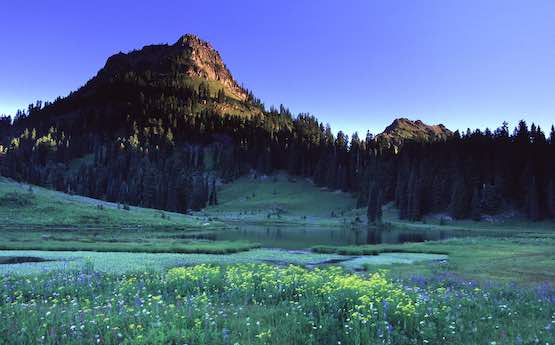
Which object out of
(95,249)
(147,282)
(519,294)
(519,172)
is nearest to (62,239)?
(95,249)

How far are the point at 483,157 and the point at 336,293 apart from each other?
18212 cm

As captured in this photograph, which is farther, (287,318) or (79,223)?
(79,223)

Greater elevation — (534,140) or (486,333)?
(534,140)

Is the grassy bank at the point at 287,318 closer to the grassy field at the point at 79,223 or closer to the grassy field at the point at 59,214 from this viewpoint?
the grassy field at the point at 79,223

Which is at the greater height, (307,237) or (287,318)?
(287,318)

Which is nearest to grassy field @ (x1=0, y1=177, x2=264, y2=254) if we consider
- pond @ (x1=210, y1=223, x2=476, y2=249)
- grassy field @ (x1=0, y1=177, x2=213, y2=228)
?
grassy field @ (x1=0, y1=177, x2=213, y2=228)

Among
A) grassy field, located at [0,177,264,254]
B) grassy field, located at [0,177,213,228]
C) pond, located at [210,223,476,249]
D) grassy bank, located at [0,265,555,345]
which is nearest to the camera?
grassy bank, located at [0,265,555,345]

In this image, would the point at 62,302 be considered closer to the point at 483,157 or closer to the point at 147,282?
the point at 147,282

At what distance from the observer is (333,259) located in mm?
43219

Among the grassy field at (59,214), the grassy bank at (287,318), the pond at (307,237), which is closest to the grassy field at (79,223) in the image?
the grassy field at (59,214)

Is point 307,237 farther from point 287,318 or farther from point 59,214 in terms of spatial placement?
point 287,318

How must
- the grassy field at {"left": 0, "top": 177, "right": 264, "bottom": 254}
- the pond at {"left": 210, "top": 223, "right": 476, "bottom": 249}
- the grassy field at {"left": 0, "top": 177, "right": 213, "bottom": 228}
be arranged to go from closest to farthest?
the pond at {"left": 210, "top": 223, "right": 476, "bottom": 249}
the grassy field at {"left": 0, "top": 177, "right": 264, "bottom": 254}
the grassy field at {"left": 0, "top": 177, "right": 213, "bottom": 228}

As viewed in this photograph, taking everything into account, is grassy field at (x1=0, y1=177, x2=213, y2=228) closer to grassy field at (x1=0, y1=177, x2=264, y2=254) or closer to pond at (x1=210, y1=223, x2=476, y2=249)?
grassy field at (x1=0, y1=177, x2=264, y2=254)

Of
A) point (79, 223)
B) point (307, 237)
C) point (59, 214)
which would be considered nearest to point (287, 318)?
point (307, 237)
